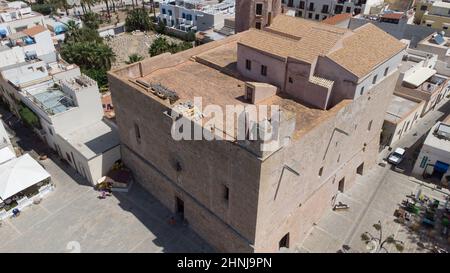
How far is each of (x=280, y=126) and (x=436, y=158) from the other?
79.0 feet

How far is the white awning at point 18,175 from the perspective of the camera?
31422mm

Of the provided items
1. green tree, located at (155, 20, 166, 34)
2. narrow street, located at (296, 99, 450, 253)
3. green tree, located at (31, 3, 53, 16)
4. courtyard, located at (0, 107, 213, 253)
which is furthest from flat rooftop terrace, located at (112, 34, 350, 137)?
green tree, located at (31, 3, 53, 16)

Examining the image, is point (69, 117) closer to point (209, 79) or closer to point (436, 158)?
point (209, 79)

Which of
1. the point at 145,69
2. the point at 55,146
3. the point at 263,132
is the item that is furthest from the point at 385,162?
the point at 55,146

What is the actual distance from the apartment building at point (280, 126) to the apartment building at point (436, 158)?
673 centimetres

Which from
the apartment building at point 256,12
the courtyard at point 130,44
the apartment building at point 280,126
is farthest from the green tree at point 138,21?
the apartment building at point 280,126

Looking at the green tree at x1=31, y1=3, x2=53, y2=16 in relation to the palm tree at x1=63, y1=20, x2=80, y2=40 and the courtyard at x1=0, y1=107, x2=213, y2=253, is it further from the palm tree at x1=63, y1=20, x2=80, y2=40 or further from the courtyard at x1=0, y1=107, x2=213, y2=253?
the courtyard at x1=0, y1=107, x2=213, y2=253

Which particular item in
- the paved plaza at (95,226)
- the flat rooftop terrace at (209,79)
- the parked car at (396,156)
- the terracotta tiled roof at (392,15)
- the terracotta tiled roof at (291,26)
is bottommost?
the paved plaza at (95,226)

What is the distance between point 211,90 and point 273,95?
5126mm

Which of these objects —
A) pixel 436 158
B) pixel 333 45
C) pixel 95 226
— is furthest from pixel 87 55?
pixel 436 158

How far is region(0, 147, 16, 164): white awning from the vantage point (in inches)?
1369

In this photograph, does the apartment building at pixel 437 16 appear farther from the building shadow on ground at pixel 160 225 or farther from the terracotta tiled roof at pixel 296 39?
the building shadow on ground at pixel 160 225

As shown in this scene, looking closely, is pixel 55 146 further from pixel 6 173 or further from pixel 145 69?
pixel 145 69

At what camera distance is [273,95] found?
28.3 meters
